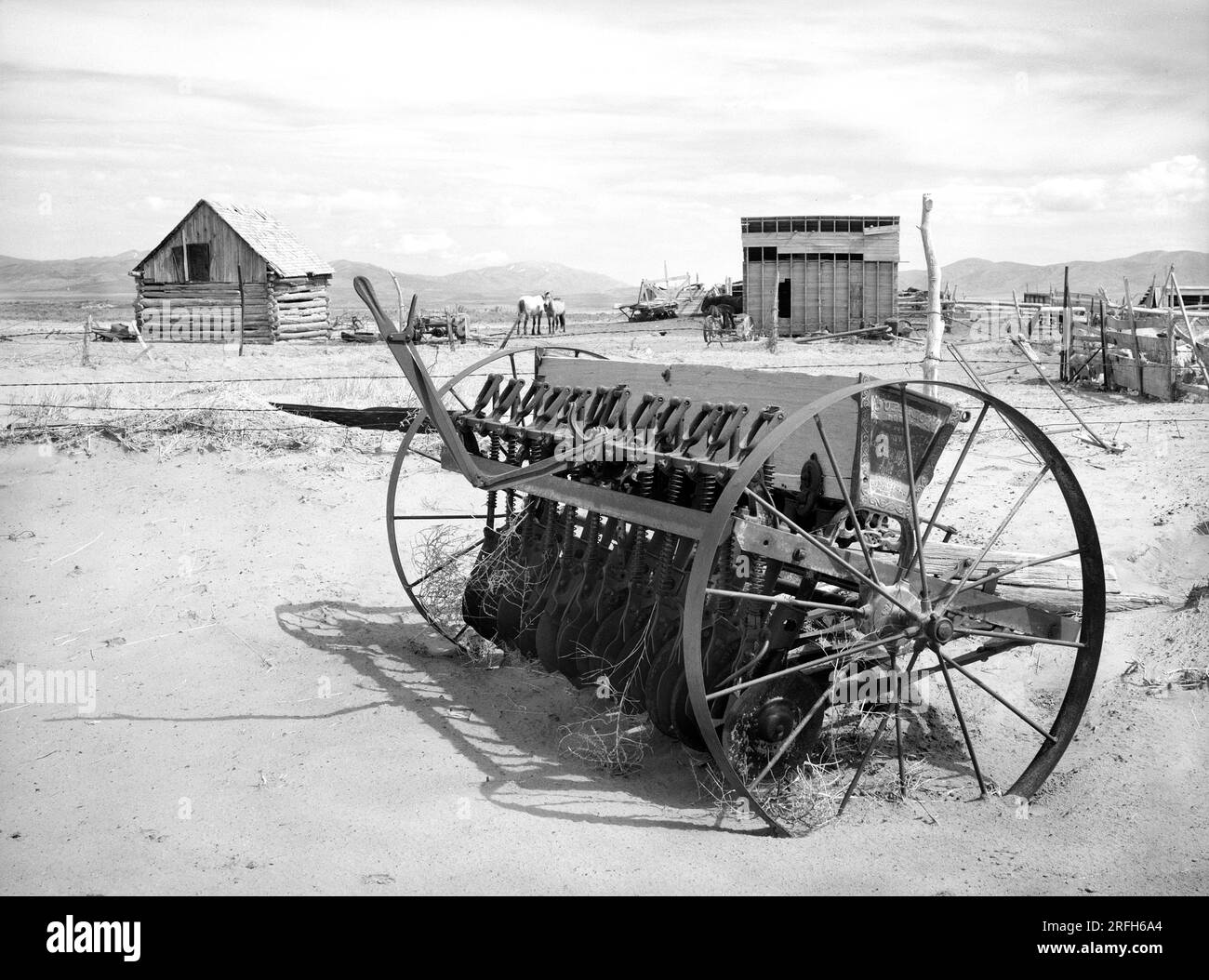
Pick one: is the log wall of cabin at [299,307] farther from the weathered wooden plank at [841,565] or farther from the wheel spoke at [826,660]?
the wheel spoke at [826,660]

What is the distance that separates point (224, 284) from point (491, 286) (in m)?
110

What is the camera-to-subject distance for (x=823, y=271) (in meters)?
33.8

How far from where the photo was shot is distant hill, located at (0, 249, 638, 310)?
7800 cm

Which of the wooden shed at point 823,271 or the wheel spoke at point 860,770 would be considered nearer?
the wheel spoke at point 860,770

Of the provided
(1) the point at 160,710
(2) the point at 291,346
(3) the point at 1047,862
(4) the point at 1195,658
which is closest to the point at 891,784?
(3) the point at 1047,862

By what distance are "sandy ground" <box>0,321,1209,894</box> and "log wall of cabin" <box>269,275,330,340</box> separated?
1853 centimetres

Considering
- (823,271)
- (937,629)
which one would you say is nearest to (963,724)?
(937,629)

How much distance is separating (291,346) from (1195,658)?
936 inches

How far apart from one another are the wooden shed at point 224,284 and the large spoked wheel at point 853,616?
24626mm

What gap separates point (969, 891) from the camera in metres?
4.48

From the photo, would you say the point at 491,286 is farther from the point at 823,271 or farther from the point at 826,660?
the point at 826,660

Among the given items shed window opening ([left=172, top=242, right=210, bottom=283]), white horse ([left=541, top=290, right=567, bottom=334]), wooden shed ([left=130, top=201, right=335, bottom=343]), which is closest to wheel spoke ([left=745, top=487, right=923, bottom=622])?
wooden shed ([left=130, top=201, right=335, bottom=343])

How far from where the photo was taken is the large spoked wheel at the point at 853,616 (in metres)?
4.76

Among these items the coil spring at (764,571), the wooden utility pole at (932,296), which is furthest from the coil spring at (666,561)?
the wooden utility pole at (932,296)
